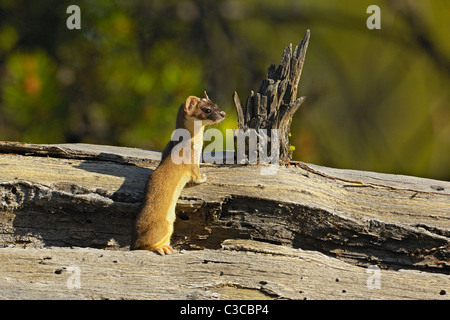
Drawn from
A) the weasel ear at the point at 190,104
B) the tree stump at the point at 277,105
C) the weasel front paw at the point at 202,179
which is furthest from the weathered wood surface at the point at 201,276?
the weasel ear at the point at 190,104

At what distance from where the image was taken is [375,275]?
320 centimetres

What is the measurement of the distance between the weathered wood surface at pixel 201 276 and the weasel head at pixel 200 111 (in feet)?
3.00

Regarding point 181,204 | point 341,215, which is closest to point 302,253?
point 341,215

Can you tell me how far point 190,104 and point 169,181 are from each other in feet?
1.97

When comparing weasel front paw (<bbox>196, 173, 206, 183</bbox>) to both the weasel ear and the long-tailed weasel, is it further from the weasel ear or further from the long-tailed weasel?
the weasel ear

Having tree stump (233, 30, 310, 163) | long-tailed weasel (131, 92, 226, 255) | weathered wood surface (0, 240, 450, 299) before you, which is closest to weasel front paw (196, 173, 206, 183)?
long-tailed weasel (131, 92, 226, 255)

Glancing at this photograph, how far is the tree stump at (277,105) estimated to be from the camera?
3.79 m

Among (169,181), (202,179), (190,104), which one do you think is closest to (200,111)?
(190,104)

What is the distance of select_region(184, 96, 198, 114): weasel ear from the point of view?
12.3 feet

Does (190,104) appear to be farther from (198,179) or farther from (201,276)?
(201,276)

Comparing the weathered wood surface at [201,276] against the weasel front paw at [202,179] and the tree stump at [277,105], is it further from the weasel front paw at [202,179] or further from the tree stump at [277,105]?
the tree stump at [277,105]

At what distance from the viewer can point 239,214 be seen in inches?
139

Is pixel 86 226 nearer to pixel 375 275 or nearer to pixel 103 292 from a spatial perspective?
pixel 103 292

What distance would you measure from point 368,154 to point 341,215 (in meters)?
1.90
